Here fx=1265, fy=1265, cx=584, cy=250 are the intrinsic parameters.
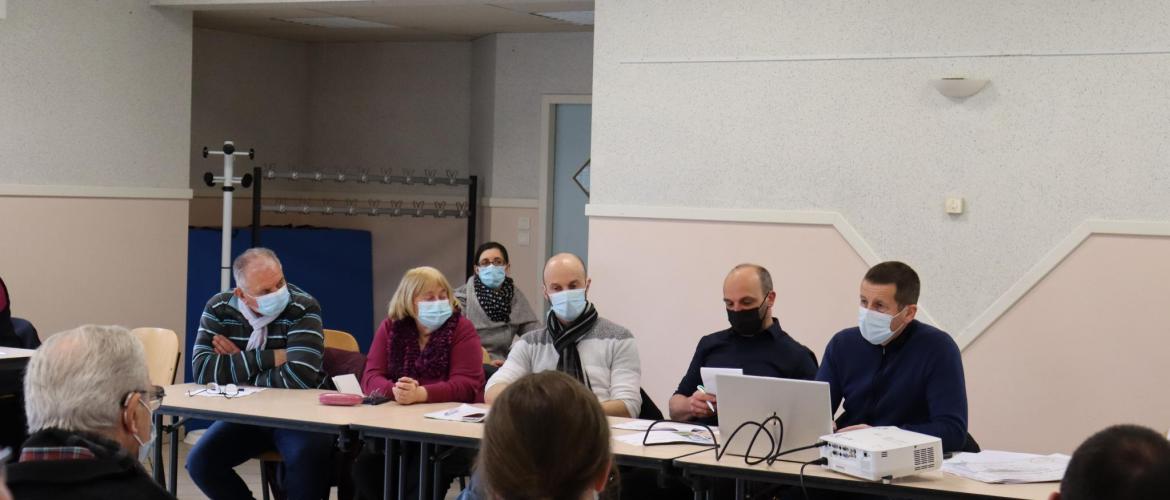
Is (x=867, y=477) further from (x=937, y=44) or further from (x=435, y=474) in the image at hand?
(x=937, y=44)

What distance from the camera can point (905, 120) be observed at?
582cm

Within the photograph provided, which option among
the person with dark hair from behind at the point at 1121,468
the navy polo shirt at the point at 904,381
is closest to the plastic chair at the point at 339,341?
the navy polo shirt at the point at 904,381

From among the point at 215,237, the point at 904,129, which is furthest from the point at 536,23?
the point at 904,129

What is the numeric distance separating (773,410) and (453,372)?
165 cm

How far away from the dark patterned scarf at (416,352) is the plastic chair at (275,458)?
0.54 metres

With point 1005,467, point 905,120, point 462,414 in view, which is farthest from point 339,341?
point 1005,467

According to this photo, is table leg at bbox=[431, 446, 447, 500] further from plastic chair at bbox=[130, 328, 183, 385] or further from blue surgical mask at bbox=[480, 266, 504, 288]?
blue surgical mask at bbox=[480, 266, 504, 288]

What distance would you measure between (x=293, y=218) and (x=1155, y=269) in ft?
21.0

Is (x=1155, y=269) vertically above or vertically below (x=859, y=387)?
above

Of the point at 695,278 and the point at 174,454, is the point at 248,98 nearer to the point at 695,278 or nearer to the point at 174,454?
the point at 695,278

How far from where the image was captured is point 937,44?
18.8 feet

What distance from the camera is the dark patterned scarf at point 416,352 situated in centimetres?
495

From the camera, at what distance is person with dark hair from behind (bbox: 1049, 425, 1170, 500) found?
1664 millimetres

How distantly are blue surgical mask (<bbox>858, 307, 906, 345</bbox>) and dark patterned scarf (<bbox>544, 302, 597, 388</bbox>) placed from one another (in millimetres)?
1134
